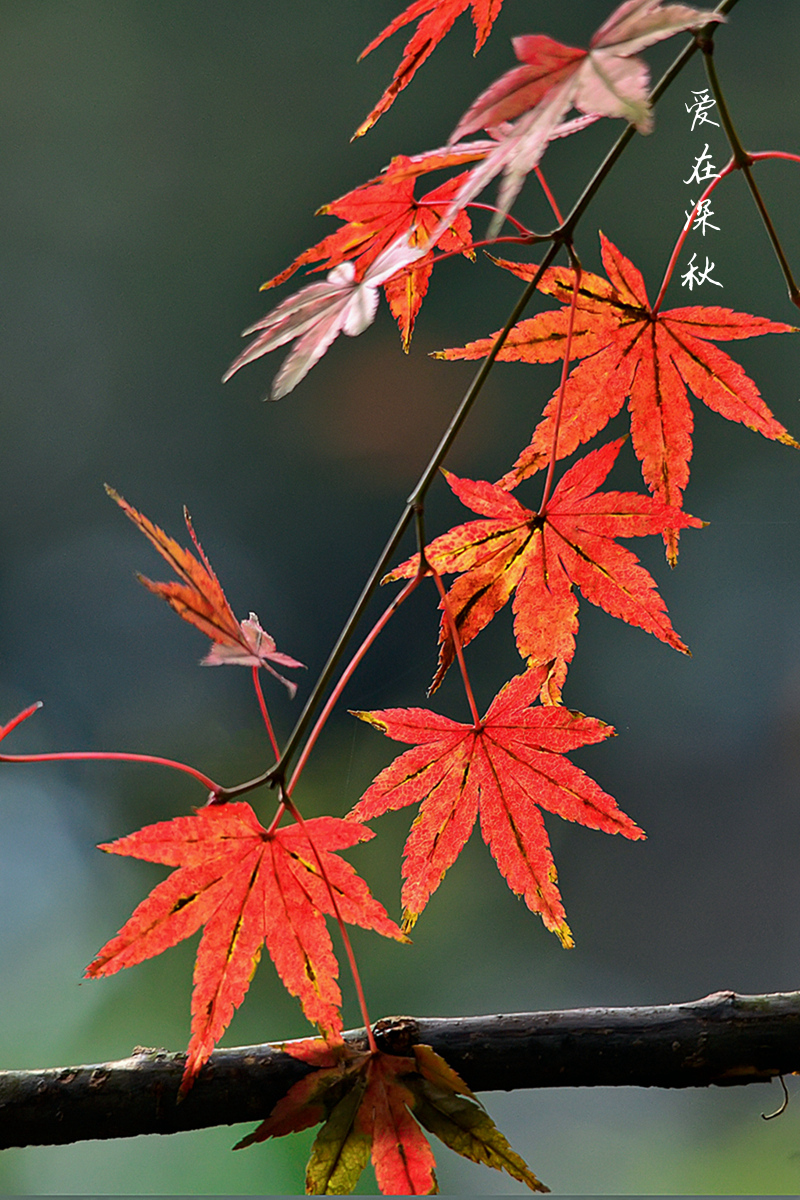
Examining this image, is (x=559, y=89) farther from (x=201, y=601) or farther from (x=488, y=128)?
(x=201, y=601)

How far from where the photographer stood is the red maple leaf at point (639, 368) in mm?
408

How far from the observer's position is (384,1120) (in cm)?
36

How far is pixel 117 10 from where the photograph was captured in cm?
175

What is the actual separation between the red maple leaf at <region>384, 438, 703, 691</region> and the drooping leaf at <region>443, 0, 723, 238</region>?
16 cm

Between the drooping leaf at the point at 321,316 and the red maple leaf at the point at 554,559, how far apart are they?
98 millimetres

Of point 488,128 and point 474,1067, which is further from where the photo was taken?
point 474,1067

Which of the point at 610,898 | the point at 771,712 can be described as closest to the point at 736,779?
the point at 771,712

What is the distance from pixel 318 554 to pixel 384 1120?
1241mm

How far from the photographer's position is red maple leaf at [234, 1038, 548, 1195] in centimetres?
35

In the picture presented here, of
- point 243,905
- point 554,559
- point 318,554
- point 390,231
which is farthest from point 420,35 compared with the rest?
point 318,554

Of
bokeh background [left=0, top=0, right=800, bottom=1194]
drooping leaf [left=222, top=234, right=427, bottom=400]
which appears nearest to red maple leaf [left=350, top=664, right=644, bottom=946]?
drooping leaf [left=222, top=234, right=427, bottom=400]

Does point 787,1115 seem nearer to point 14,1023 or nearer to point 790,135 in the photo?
point 14,1023

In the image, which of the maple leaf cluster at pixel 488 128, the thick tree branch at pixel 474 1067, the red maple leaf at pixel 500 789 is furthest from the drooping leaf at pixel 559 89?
the thick tree branch at pixel 474 1067

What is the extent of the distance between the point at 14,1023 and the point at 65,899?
0.18 m
